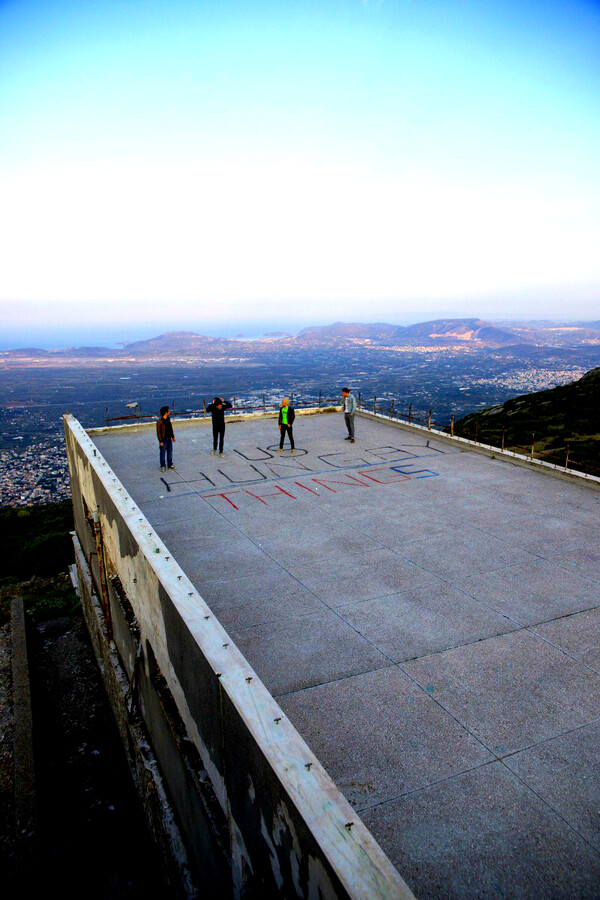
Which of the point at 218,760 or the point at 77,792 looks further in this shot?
the point at 77,792

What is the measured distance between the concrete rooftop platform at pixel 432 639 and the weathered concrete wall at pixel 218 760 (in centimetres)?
82

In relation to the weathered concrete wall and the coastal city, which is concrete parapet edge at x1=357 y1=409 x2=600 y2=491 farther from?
the weathered concrete wall

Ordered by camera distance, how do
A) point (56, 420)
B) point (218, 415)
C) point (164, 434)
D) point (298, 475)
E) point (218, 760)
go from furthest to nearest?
point (56, 420) → point (218, 415) → point (298, 475) → point (164, 434) → point (218, 760)

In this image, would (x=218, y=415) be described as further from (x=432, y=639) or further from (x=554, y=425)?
(x=554, y=425)

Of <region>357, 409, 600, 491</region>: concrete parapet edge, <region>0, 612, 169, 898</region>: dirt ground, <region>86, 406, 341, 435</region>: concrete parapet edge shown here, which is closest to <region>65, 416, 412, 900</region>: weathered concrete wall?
<region>0, 612, 169, 898</region>: dirt ground

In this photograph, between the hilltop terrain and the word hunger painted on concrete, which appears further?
the hilltop terrain

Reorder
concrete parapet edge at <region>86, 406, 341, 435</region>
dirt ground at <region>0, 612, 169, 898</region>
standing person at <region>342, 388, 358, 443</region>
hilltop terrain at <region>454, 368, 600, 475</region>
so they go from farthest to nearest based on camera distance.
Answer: hilltop terrain at <region>454, 368, 600, 475</region>
concrete parapet edge at <region>86, 406, 341, 435</region>
standing person at <region>342, 388, 358, 443</region>
dirt ground at <region>0, 612, 169, 898</region>

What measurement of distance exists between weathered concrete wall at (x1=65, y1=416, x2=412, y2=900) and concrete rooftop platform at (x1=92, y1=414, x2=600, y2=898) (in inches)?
32.2

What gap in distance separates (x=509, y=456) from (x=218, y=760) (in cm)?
1205

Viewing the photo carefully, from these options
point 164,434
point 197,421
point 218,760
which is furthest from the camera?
point 197,421

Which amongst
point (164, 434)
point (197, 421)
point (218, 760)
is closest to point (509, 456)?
point (164, 434)

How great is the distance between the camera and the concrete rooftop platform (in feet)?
14.0

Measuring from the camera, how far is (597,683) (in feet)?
19.3

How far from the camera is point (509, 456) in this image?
1506 centimetres
